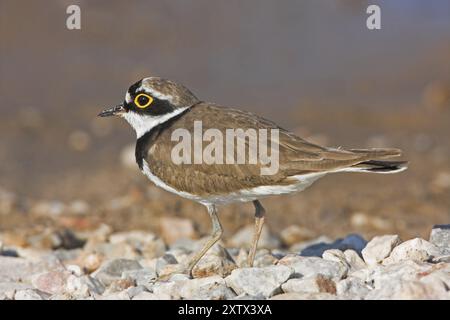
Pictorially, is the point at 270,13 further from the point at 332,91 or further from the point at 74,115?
the point at 74,115

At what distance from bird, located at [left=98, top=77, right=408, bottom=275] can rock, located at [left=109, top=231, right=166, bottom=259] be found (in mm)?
1734

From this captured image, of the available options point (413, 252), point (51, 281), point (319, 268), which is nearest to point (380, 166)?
point (413, 252)

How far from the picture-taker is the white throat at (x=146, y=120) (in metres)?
6.92

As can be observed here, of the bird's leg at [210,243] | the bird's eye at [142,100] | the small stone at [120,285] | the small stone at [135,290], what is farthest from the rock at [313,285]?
the bird's eye at [142,100]

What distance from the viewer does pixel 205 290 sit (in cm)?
559

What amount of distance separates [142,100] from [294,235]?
9.80 ft

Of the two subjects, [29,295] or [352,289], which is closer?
[352,289]

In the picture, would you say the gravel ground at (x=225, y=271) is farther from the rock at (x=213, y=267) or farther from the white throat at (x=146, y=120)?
the white throat at (x=146, y=120)

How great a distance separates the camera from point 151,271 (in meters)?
6.98

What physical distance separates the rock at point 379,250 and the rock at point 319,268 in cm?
54

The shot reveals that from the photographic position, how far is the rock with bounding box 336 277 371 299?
541 centimetres

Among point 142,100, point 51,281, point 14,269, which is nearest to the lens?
point 51,281

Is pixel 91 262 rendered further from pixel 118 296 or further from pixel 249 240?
pixel 118 296
